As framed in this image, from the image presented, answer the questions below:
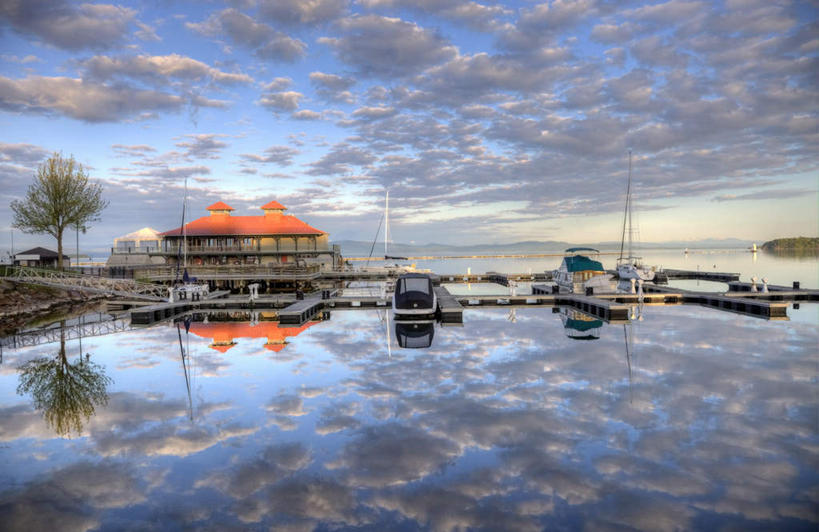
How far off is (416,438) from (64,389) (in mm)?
12859

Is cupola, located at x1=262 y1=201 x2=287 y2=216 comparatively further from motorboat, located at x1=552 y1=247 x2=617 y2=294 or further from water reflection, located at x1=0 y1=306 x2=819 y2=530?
water reflection, located at x1=0 y1=306 x2=819 y2=530

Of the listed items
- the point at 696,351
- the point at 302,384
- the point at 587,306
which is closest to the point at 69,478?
the point at 302,384

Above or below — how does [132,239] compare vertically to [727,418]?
above

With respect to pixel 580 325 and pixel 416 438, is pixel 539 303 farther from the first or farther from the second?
pixel 416 438

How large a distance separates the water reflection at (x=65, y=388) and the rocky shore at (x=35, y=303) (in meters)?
12.4

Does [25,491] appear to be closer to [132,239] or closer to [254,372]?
[254,372]

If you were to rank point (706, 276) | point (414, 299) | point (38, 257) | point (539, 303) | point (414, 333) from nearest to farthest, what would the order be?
point (414, 333) < point (414, 299) < point (539, 303) < point (38, 257) < point (706, 276)

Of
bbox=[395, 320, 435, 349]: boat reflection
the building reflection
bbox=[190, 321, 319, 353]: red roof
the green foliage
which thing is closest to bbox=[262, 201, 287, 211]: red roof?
the building reflection

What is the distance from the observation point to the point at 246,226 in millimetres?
62000

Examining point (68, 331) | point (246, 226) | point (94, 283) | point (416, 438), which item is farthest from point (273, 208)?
point (416, 438)

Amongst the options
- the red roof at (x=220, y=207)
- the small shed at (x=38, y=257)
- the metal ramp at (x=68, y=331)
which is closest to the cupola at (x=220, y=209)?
the red roof at (x=220, y=207)

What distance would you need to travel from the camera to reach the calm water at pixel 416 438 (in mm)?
7996

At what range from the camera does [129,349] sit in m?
22.3

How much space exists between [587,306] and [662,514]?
27.4 meters
